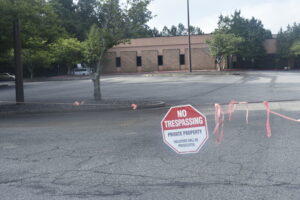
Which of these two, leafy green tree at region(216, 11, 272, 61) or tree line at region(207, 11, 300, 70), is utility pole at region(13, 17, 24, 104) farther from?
leafy green tree at region(216, 11, 272, 61)

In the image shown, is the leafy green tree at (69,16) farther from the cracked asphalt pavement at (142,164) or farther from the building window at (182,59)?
the cracked asphalt pavement at (142,164)

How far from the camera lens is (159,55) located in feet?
210

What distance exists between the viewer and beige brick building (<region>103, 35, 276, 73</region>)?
61500 mm

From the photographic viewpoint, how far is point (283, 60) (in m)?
65.5

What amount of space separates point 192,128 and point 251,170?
172 cm

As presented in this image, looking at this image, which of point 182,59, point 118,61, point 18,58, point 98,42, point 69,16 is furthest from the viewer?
point 69,16

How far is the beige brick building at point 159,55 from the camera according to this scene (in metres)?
61.5

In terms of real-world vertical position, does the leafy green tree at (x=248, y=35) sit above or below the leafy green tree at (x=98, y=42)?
above

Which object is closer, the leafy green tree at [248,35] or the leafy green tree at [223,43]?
the leafy green tree at [223,43]

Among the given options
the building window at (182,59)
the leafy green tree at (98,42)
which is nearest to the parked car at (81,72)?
the building window at (182,59)

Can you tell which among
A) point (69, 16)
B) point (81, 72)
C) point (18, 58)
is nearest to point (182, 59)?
point (81, 72)

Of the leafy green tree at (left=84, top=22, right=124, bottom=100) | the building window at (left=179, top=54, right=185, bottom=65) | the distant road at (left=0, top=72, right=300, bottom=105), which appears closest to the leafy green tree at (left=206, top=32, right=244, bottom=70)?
the building window at (left=179, top=54, right=185, bottom=65)

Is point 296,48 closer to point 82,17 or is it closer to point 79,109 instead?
point 82,17

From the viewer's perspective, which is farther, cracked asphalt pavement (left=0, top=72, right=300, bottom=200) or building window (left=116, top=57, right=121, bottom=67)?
A: building window (left=116, top=57, right=121, bottom=67)
